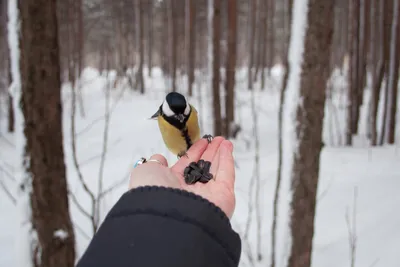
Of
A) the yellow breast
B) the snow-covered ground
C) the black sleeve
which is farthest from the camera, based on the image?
the snow-covered ground

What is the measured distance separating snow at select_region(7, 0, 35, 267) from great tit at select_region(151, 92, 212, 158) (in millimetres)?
1189

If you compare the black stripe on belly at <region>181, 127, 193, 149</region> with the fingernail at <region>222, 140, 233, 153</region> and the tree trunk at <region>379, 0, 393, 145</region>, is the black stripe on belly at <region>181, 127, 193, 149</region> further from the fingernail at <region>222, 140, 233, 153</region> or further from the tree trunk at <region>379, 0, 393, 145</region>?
the tree trunk at <region>379, 0, 393, 145</region>

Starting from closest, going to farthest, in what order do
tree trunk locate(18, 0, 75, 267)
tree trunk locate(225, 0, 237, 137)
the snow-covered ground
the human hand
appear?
the human hand, tree trunk locate(18, 0, 75, 267), the snow-covered ground, tree trunk locate(225, 0, 237, 137)

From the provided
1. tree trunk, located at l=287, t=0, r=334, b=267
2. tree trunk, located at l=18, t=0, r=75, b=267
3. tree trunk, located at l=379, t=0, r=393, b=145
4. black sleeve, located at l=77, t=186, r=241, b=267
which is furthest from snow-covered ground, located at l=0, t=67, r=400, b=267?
black sleeve, located at l=77, t=186, r=241, b=267

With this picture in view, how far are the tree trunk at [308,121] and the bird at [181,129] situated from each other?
108 cm

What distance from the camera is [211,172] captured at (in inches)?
57.4

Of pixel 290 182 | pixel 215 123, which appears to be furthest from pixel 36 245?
pixel 215 123

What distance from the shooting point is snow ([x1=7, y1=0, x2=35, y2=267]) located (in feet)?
7.13

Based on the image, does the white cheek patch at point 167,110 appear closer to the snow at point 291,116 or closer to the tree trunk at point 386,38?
the snow at point 291,116

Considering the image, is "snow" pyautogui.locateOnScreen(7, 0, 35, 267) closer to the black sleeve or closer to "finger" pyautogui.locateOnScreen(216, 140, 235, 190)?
"finger" pyautogui.locateOnScreen(216, 140, 235, 190)

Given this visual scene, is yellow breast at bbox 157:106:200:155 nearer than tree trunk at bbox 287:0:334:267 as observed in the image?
Yes

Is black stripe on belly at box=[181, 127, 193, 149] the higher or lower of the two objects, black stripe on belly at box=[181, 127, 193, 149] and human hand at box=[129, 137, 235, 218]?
the higher

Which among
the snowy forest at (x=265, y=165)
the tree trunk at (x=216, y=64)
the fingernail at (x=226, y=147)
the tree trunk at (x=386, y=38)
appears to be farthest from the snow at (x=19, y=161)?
the tree trunk at (x=386, y=38)

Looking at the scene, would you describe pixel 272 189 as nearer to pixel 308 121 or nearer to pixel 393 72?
pixel 308 121
